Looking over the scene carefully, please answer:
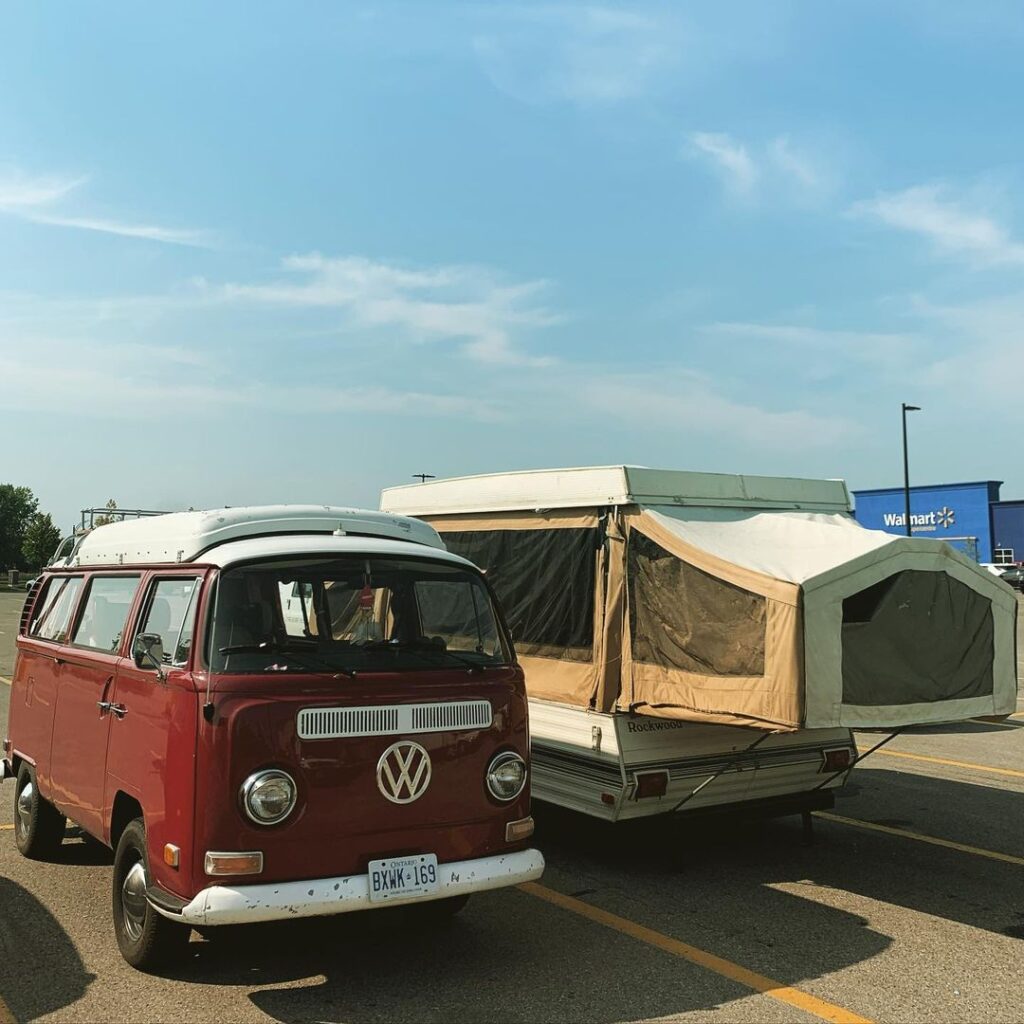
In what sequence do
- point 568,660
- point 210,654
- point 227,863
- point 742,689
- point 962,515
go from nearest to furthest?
point 227,863 < point 210,654 < point 742,689 < point 568,660 < point 962,515

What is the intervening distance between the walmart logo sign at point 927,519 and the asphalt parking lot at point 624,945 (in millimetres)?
54661

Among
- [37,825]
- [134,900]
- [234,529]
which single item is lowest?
[37,825]

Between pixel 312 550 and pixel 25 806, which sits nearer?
pixel 312 550

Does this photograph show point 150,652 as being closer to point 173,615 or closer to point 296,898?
point 173,615

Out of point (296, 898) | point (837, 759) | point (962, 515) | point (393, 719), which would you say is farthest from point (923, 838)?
point (962, 515)

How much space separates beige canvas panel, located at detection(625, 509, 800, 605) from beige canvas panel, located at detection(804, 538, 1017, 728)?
0.14 m

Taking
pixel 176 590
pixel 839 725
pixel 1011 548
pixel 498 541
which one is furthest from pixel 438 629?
pixel 1011 548

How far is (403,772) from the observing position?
4734 millimetres

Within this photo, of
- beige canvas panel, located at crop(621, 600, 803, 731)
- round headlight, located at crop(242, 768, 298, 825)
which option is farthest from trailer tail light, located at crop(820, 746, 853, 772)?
round headlight, located at crop(242, 768, 298, 825)

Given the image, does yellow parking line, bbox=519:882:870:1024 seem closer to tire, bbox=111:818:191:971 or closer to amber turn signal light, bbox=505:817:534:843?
amber turn signal light, bbox=505:817:534:843

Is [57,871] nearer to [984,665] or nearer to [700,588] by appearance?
[700,588]

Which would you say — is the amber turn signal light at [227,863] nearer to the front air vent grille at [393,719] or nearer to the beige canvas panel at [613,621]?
the front air vent grille at [393,719]

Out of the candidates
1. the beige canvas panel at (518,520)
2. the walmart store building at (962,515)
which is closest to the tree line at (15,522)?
the walmart store building at (962,515)

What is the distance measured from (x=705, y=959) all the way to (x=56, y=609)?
485cm
